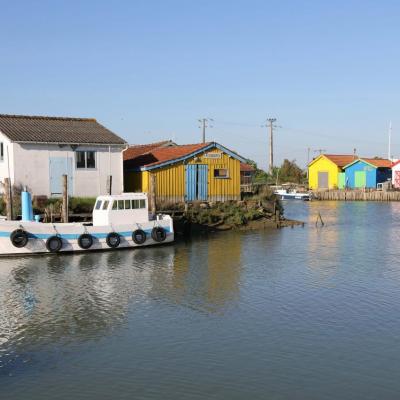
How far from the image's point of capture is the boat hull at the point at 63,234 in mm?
25938

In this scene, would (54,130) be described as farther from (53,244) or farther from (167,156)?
(53,244)

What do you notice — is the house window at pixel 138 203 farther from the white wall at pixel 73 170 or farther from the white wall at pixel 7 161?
the white wall at pixel 7 161

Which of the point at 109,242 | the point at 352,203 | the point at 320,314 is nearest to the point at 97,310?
the point at 320,314

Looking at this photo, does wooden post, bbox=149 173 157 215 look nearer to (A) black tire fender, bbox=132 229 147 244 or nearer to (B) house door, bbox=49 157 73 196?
(A) black tire fender, bbox=132 229 147 244

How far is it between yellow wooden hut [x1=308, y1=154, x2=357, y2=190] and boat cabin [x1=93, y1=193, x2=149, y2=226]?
50035mm

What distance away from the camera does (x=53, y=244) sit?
26.6 meters

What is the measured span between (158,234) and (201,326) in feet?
45.9

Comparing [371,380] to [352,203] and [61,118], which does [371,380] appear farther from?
[352,203]

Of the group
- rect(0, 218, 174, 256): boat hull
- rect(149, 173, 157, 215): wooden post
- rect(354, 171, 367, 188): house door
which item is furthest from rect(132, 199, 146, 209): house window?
rect(354, 171, 367, 188): house door

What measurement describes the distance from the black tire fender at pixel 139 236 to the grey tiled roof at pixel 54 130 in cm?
835

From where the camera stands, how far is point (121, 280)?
71.9 feet

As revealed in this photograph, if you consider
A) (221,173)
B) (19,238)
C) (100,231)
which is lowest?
(19,238)

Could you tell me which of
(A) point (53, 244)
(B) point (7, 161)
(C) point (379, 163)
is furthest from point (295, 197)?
(A) point (53, 244)

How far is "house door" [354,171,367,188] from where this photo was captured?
7181cm
